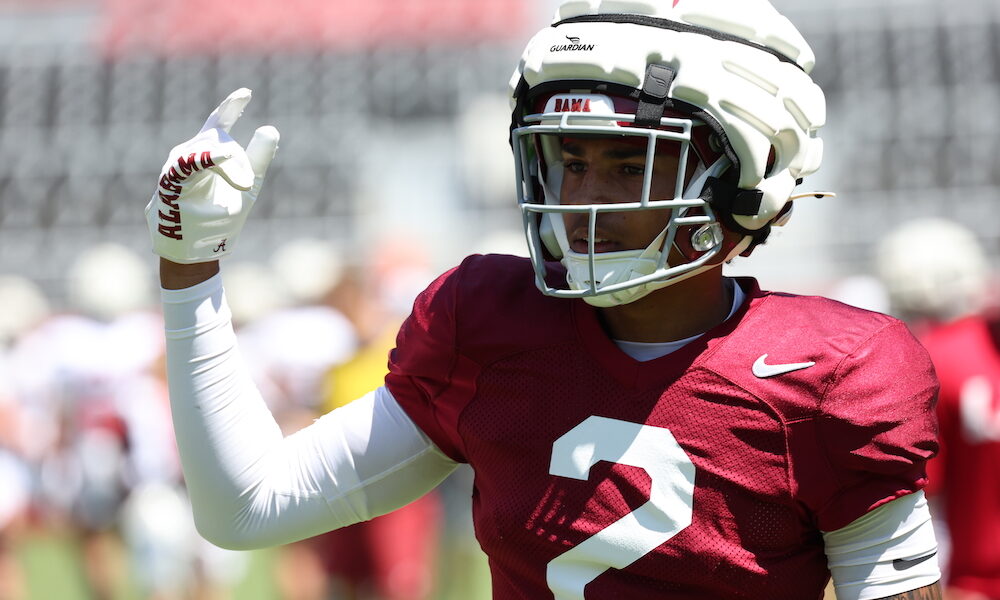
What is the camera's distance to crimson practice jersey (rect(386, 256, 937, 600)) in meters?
1.78

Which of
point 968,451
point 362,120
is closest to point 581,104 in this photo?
point 968,451

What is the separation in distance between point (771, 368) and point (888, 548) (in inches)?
11.7

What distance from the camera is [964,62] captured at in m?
12.1

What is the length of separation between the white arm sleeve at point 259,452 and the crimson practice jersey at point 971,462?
2.23 metres

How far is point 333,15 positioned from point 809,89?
13625mm

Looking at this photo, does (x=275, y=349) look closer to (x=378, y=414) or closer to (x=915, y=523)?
(x=378, y=414)

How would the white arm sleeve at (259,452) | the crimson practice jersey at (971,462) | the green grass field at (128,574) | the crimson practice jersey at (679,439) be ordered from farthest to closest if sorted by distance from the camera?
the green grass field at (128,574) < the crimson practice jersey at (971,462) < the white arm sleeve at (259,452) < the crimson practice jersey at (679,439)

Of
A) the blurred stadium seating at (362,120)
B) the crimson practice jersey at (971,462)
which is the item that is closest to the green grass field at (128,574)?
the crimson practice jersey at (971,462)

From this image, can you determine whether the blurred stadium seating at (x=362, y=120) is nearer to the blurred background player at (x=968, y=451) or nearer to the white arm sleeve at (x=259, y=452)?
the blurred background player at (x=968, y=451)

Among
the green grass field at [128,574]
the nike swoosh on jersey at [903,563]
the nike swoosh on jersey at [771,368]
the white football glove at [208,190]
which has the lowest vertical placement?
the green grass field at [128,574]

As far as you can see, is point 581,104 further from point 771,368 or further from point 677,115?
point 771,368

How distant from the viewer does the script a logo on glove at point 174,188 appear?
179 cm

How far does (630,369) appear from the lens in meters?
1.89

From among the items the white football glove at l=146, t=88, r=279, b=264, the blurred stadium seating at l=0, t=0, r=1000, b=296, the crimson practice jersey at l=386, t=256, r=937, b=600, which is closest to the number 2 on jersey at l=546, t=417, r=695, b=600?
the crimson practice jersey at l=386, t=256, r=937, b=600
